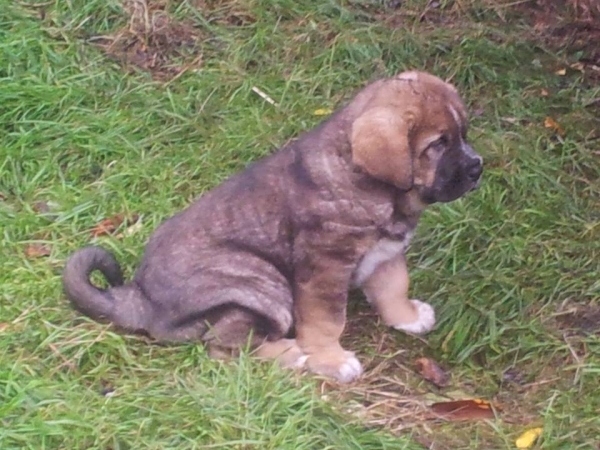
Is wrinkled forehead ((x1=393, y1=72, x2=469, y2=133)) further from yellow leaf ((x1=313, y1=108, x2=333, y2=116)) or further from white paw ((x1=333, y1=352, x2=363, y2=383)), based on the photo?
yellow leaf ((x1=313, y1=108, x2=333, y2=116))

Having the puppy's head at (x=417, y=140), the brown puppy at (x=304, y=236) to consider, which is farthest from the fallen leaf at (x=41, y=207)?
the puppy's head at (x=417, y=140)

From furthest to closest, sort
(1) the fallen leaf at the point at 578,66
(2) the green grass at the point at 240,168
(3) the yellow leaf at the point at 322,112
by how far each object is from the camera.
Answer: (1) the fallen leaf at the point at 578,66
(3) the yellow leaf at the point at 322,112
(2) the green grass at the point at 240,168

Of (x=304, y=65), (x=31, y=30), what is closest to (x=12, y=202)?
(x=31, y=30)

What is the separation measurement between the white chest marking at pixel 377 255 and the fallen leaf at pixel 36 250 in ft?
5.39

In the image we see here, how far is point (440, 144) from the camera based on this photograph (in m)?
4.14

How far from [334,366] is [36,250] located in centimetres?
172

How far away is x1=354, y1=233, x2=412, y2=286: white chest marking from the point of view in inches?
169

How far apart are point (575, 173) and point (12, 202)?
298cm

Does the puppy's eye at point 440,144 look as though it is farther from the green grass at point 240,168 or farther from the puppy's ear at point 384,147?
the green grass at point 240,168

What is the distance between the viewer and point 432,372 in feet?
14.8

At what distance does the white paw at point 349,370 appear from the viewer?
4.34 m

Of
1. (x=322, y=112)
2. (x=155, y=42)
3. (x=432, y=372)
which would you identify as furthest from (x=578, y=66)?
(x=432, y=372)

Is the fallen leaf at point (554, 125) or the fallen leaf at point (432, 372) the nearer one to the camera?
the fallen leaf at point (432, 372)

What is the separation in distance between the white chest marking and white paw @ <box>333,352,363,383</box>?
1.03 feet
